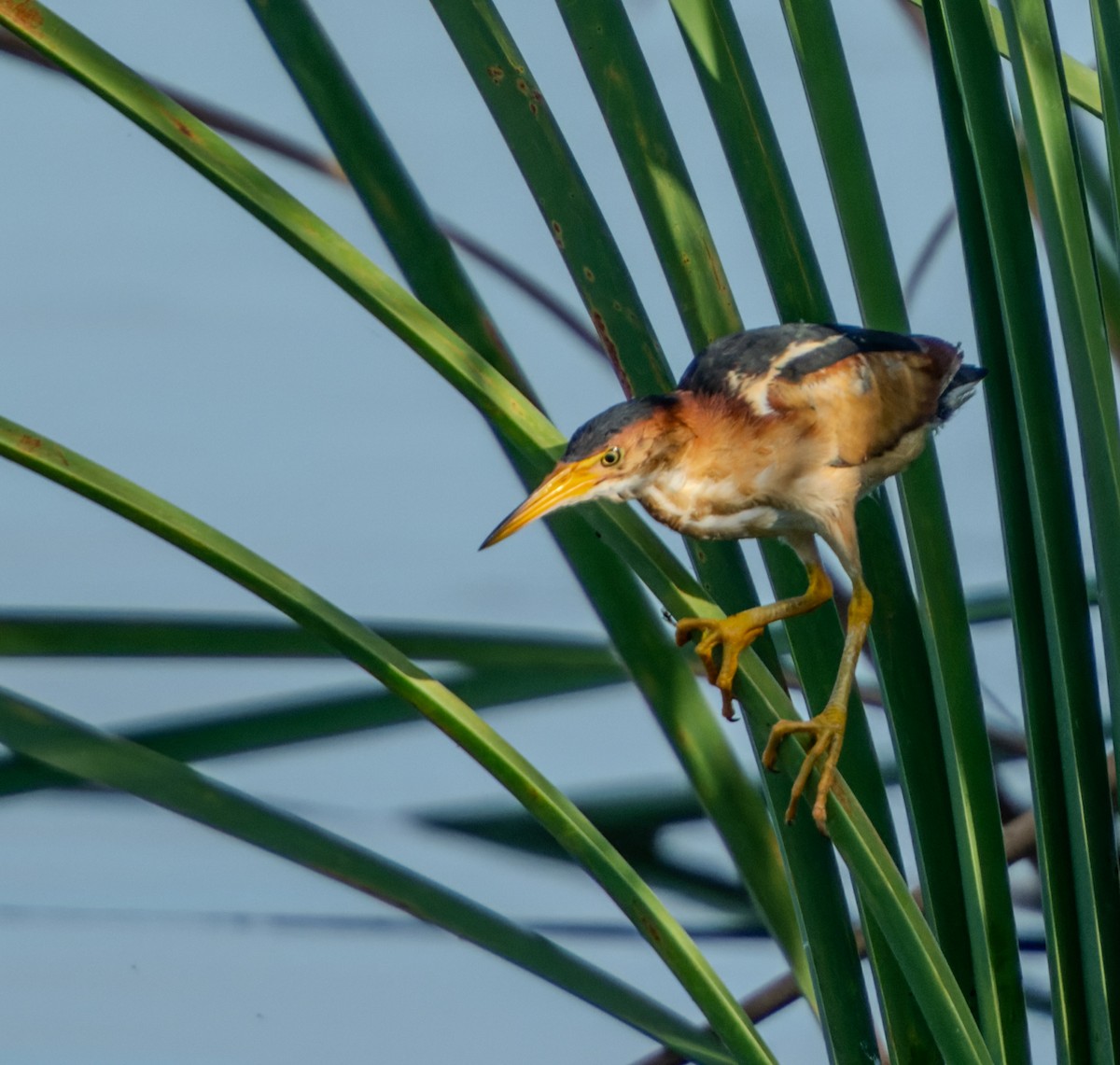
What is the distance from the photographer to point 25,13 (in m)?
0.52

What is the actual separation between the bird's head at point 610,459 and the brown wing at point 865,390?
119 mm

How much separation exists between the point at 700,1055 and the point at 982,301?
0.50m

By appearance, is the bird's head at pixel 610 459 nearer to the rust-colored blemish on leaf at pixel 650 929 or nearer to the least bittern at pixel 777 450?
the least bittern at pixel 777 450

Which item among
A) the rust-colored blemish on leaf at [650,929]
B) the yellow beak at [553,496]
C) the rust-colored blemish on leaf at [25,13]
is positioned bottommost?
the rust-colored blemish on leaf at [650,929]

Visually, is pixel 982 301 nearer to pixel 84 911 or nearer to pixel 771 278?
pixel 771 278

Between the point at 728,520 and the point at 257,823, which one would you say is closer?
the point at 257,823

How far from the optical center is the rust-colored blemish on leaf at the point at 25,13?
0.52 meters

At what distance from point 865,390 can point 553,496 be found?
1.09 ft

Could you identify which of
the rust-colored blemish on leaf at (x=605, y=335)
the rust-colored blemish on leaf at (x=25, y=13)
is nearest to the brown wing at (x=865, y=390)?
the rust-colored blemish on leaf at (x=605, y=335)

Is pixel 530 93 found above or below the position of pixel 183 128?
above

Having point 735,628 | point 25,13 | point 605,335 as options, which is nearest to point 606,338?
point 605,335

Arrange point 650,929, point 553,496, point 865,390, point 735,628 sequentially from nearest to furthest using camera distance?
point 650,929 < point 553,496 < point 735,628 < point 865,390

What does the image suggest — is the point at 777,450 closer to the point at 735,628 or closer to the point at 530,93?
the point at 735,628

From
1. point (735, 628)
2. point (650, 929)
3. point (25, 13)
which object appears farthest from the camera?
point (735, 628)
